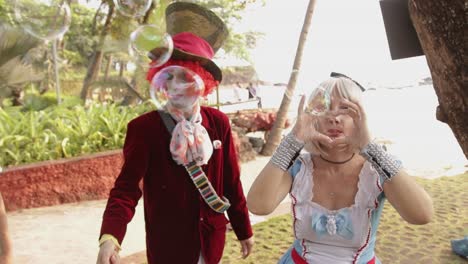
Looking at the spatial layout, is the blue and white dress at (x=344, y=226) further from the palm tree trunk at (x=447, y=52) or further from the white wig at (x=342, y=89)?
the palm tree trunk at (x=447, y=52)

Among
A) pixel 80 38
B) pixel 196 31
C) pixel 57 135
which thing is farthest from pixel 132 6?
pixel 80 38

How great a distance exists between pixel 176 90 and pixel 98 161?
15.8ft

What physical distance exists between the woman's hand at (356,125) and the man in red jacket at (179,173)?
67 centimetres

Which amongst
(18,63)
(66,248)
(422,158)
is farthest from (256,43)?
(66,248)

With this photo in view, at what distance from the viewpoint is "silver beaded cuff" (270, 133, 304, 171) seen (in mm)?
1693

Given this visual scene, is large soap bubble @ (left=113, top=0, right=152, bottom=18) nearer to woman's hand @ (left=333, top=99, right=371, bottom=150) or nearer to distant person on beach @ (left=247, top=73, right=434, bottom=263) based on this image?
distant person on beach @ (left=247, top=73, right=434, bottom=263)

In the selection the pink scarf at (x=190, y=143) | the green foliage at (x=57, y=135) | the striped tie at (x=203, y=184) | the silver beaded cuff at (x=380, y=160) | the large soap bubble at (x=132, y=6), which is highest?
the large soap bubble at (x=132, y=6)

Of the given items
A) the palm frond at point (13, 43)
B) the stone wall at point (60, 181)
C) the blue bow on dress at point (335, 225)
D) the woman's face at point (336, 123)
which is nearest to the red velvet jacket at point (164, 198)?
the blue bow on dress at point (335, 225)

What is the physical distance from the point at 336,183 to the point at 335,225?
18 centimetres

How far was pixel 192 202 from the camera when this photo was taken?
205 centimetres

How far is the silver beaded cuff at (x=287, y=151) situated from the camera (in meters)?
1.69

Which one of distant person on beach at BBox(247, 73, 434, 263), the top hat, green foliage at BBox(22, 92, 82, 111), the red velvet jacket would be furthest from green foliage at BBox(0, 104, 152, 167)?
distant person on beach at BBox(247, 73, 434, 263)

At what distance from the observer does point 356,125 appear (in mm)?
1585

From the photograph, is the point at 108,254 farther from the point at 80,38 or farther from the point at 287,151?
the point at 80,38
